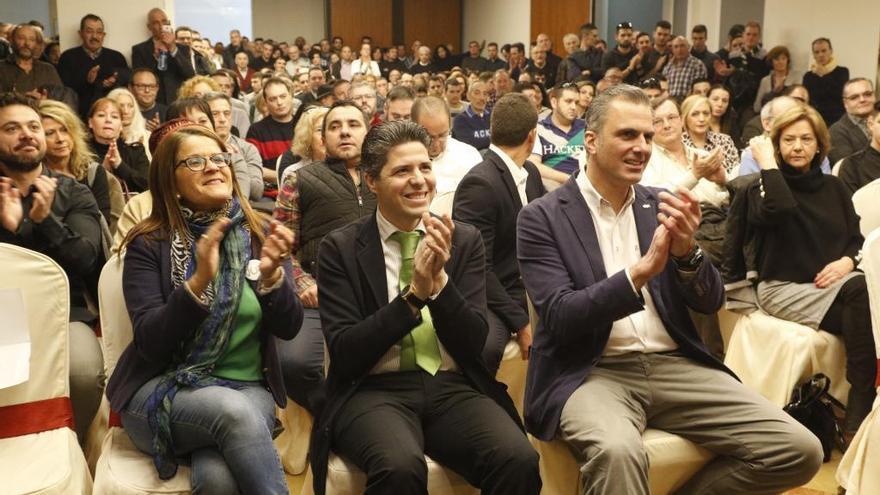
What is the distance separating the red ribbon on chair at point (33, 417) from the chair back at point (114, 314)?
161 mm

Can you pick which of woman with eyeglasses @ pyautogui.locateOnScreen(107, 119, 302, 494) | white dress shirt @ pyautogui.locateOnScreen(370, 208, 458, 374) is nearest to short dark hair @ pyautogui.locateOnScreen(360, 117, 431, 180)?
white dress shirt @ pyautogui.locateOnScreen(370, 208, 458, 374)

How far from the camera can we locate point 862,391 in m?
3.33

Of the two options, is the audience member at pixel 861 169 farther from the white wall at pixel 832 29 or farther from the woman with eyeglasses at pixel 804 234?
the white wall at pixel 832 29

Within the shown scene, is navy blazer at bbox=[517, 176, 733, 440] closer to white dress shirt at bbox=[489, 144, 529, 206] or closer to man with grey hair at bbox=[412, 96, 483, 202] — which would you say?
white dress shirt at bbox=[489, 144, 529, 206]

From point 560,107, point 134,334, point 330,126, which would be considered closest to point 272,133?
point 560,107

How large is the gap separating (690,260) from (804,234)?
1394mm

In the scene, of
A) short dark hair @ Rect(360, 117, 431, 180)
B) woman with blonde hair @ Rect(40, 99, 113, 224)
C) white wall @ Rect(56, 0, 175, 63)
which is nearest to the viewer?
short dark hair @ Rect(360, 117, 431, 180)

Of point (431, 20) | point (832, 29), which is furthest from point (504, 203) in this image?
point (431, 20)

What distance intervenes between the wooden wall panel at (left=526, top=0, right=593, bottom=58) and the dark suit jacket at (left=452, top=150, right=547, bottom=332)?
39.5 feet

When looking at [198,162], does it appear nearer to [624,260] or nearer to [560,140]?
[624,260]

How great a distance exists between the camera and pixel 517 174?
345 cm

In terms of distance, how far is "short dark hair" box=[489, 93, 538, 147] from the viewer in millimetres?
3428

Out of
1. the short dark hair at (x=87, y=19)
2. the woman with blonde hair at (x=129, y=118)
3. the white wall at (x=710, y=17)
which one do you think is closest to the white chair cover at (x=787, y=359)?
the woman with blonde hair at (x=129, y=118)

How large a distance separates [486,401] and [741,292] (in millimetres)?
1719
